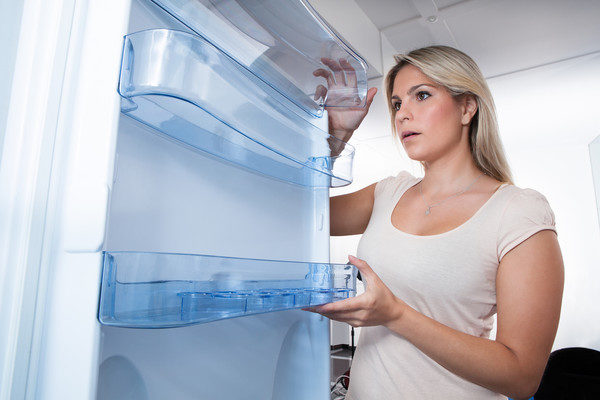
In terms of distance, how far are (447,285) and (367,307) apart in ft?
0.96

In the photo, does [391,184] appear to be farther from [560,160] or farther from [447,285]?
[560,160]

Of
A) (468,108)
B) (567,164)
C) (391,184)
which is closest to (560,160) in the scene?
(567,164)

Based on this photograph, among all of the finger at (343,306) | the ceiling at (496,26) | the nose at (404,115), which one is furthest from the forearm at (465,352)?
the ceiling at (496,26)

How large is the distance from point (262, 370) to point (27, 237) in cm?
37

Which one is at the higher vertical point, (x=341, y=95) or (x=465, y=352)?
(x=341, y=95)

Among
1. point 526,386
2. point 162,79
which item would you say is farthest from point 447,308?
point 162,79

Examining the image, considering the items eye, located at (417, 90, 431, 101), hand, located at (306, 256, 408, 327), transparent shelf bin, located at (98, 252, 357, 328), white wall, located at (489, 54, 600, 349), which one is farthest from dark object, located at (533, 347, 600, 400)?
transparent shelf bin, located at (98, 252, 357, 328)

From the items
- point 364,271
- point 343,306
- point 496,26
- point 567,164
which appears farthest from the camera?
point 567,164

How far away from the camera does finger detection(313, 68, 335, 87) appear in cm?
75

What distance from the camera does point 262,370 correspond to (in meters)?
0.57

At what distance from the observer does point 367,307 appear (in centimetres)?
61

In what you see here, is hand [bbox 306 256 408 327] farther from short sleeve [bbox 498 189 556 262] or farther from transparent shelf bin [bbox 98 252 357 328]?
short sleeve [bbox 498 189 556 262]

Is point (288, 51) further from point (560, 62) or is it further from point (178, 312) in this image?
point (560, 62)

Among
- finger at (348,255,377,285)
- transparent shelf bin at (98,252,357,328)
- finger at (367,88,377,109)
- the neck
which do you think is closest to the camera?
transparent shelf bin at (98,252,357,328)
